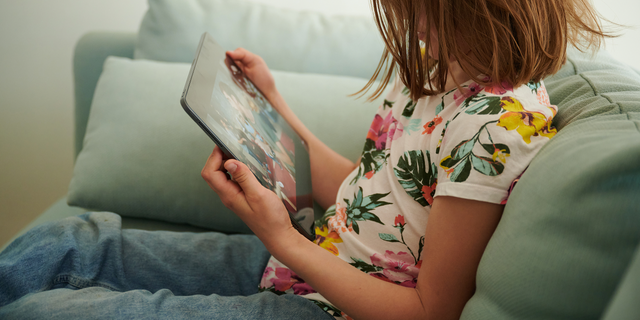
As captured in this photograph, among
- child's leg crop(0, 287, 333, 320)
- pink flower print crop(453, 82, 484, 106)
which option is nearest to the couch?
pink flower print crop(453, 82, 484, 106)

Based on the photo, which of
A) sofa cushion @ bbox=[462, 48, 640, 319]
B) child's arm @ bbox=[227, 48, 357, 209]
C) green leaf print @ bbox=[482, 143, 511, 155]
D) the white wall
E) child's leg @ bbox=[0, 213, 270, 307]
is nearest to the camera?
sofa cushion @ bbox=[462, 48, 640, 319]

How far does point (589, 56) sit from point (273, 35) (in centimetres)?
66

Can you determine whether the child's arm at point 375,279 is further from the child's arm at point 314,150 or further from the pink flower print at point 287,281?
the child's arm at point 314,150

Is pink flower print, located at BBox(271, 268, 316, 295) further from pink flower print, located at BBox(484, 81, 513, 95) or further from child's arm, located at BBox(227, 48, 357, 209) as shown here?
pink flower print, located at BBox(484, 81, 513, 95)

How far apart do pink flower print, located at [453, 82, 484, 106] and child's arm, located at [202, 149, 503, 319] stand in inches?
5.9

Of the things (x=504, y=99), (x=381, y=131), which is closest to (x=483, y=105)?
(x=504, y=99)

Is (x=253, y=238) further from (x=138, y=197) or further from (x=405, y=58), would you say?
(x=405, y=58)

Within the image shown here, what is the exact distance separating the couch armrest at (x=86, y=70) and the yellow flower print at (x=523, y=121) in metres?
1.01

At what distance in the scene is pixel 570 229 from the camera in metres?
0.31

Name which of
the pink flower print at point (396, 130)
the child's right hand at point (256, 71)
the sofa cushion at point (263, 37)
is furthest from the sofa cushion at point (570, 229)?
the sofa cushion at point (263, 37)

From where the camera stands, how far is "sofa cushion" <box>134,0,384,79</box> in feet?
3.05

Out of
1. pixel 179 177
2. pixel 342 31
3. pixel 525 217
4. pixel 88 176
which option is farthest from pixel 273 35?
pixel 525 217

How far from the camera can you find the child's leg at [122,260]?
20.1 inches

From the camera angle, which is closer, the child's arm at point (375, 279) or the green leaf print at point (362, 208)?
the child's arm at point (375, 279)
